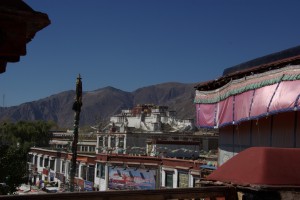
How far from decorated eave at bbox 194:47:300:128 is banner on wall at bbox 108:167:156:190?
2140cm

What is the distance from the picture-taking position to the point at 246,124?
35.1ft

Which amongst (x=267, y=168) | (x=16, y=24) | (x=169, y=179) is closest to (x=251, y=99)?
(x=267, y=168)

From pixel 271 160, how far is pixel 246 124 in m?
5.62

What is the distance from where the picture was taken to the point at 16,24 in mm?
3039

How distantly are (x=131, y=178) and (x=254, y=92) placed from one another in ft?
88.0

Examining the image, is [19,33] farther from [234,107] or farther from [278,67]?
[234,107]

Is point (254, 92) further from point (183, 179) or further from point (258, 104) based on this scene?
point (183, 179)

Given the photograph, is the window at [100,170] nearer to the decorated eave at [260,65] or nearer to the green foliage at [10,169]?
the green foliage at [10,169]

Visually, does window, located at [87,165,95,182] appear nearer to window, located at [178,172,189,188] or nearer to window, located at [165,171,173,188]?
window, located at [165,171,173,188]

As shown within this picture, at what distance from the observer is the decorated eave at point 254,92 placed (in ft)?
28.9

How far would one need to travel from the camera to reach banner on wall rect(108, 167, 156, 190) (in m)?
34.0

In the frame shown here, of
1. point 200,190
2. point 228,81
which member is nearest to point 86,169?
point 228,81

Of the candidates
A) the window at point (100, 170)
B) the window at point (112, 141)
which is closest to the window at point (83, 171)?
the window at point (100, 170)

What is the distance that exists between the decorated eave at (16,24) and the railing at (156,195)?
1.77m
